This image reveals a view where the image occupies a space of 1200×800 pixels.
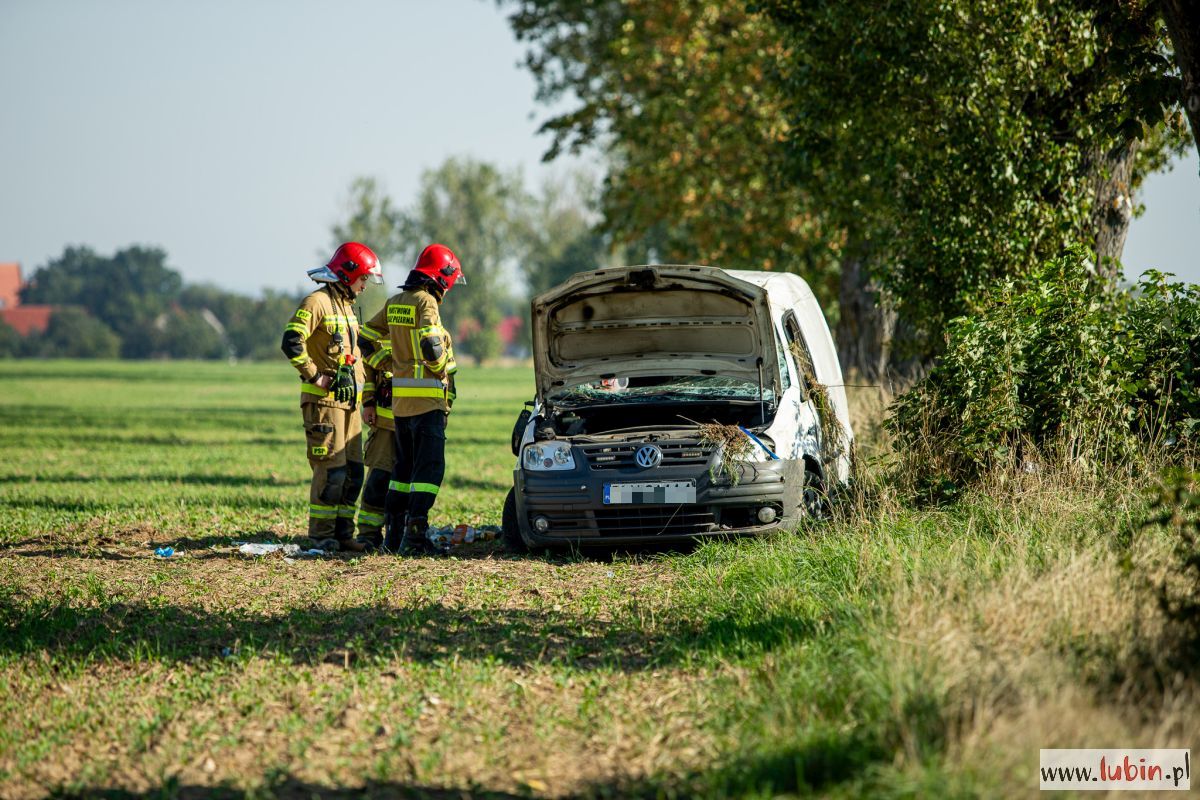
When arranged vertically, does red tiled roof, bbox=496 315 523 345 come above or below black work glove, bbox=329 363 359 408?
above

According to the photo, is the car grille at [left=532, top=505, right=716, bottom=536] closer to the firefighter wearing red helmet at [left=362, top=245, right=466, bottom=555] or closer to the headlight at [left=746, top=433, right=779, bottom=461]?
the headlight at [left=746, top=433, right=779, bottom=461]

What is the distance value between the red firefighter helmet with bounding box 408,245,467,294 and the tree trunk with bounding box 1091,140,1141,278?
6.10 meters

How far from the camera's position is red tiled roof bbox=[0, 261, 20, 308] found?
144 meters

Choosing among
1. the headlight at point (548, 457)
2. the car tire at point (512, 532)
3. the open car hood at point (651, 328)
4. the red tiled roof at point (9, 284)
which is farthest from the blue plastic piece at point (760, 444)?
the red tiled roof at point (9, 284)

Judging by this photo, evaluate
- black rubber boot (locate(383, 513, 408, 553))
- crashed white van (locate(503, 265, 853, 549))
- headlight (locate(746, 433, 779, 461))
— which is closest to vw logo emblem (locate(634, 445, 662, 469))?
crashed white van (locate(503, 265, 853, 549))

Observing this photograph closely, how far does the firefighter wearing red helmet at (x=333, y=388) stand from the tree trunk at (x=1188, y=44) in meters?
5.72

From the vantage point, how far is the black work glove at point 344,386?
876 cm

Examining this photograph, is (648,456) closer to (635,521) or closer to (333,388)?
(635,521)

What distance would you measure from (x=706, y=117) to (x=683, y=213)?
1975 mm

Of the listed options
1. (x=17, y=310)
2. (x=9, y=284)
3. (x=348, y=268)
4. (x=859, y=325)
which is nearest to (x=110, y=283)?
(x=17, y=310)

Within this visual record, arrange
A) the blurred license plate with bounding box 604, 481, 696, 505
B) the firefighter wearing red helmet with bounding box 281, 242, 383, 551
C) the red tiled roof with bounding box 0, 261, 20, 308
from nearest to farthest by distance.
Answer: the blurred license plate with bounding box 604, 481, 696, 505
the firefighter wearing red helmet with bounding box 281, 242, 383, 551
the red tiled roof with bounding box 0, 261, 20, 308

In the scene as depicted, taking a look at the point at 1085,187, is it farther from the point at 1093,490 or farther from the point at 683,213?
the point at 683,213

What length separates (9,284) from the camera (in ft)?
485

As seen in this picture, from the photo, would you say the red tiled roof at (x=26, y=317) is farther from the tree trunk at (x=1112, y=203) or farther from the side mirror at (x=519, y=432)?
the tree trunk at (x=1112, y=203)
